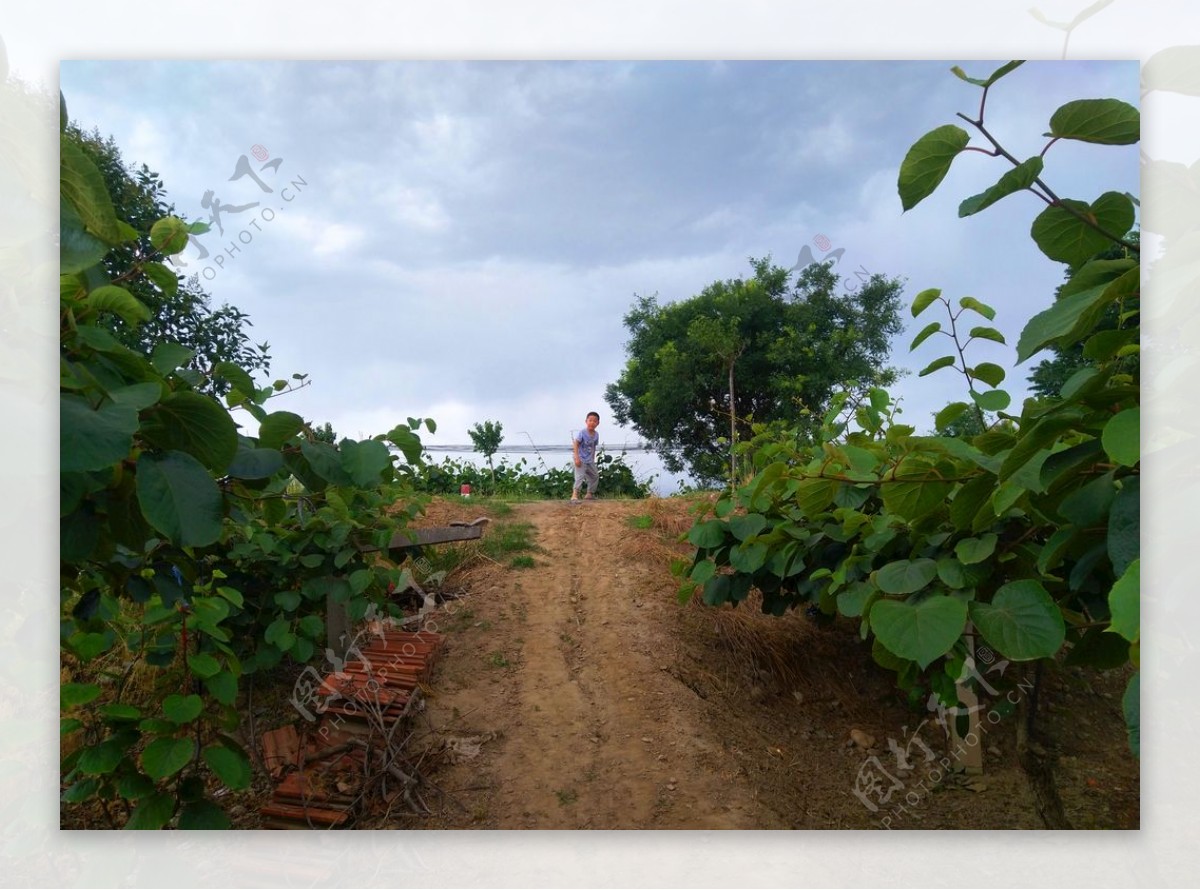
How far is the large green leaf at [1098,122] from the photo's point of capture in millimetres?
648

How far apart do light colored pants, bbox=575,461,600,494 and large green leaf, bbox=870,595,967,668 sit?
253cm

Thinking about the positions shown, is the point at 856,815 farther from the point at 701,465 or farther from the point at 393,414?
the point at 701,465

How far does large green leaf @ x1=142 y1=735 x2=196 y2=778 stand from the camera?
107 cm

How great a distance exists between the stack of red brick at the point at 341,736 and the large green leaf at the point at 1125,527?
1.65m

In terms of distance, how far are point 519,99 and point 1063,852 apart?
184 centimetres

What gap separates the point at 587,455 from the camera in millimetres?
3248

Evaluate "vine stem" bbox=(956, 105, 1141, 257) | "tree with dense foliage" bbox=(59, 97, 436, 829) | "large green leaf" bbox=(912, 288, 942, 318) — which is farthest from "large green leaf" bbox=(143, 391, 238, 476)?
"large green leaf" bbox=(912, 288, 942, 318)

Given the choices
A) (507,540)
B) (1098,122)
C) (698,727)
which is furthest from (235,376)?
(507,540)

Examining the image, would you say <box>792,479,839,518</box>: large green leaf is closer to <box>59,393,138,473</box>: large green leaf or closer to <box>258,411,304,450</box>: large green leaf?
<box>258,411,304,450</box>: large green leaf

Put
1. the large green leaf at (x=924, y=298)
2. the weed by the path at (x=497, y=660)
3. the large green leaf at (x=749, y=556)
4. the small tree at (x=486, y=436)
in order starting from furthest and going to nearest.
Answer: the small tree at (x=486, y=436)
the weed by the path at (x=497, y=660)
the large green leaf at (x=749, y=556)
the large green leaf at (x=924, y=298)

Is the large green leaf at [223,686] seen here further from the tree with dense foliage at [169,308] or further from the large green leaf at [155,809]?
the tree with dense foliage at [169,308]

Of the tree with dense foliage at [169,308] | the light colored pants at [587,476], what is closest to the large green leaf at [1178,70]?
the tree with dense foliage at [169,308]

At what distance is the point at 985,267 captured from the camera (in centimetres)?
155

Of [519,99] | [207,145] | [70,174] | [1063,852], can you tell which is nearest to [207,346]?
[207,145]
